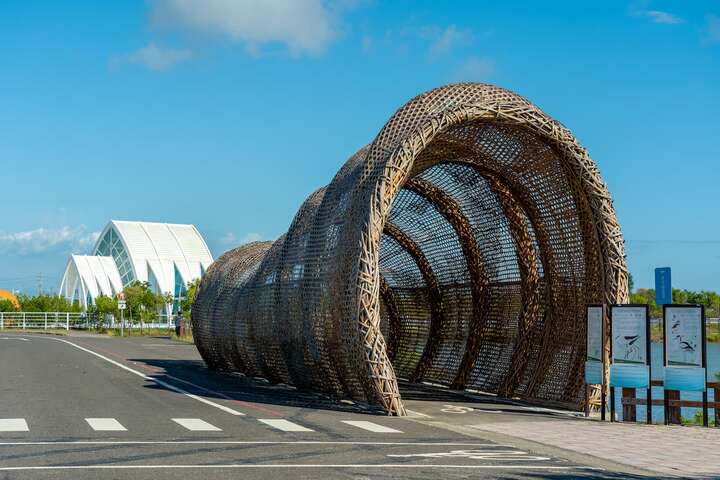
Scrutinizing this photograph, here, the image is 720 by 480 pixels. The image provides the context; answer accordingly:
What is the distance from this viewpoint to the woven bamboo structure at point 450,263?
15469 mm

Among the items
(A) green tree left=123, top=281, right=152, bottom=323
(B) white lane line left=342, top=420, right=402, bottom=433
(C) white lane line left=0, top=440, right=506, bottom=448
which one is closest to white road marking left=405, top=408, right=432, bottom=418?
(B) white lane line left=342, top=420, right=402, bottom=433

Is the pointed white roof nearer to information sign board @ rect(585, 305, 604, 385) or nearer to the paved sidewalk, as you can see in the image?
information sign board @ rect(585, 305, 604, 385)

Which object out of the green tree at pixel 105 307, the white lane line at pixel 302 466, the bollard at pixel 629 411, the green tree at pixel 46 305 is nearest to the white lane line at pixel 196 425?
the white lane line at pixel 302 466

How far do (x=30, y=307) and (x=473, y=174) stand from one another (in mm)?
72852

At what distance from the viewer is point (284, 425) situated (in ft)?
43.7

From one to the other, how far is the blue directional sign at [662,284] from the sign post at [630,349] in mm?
1337

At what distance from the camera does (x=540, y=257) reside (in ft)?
61.8

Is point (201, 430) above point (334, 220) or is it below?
below

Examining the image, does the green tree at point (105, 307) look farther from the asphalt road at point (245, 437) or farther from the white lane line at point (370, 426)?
the white lane line at point (370, 426)

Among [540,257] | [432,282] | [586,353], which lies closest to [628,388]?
[586,353]

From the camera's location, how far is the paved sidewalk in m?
10.6

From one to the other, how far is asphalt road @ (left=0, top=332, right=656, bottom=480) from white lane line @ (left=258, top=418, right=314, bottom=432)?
1 centimetres

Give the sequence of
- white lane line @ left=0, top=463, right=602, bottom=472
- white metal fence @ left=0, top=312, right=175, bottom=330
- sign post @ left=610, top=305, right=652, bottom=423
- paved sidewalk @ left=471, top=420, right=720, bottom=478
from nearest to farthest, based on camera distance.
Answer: white lane line @ left=0, top=463, right=602, bottom=472 → paved sidewalk @ left=471, top=420, right=720, bottom=478 → sign post @ left=610, top=305, right=652, bottom=423 → white metal fence @ left=0, top=312, right=175, bottom=330

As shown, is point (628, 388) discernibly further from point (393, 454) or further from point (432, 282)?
point (432, 282)
